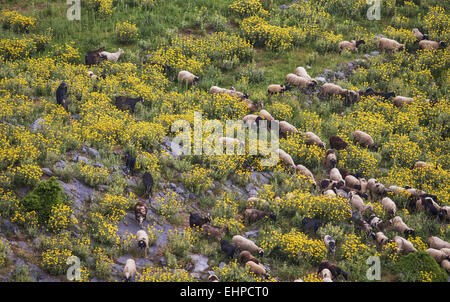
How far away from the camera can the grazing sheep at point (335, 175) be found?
14.7 metres

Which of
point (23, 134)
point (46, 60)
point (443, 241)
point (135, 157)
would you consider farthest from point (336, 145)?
point (46, 60)

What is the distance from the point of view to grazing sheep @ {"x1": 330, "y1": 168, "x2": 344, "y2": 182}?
14656 millimetres

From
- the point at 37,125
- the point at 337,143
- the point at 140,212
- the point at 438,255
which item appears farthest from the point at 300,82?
the point at 37,125

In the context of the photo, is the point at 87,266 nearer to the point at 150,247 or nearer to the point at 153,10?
the point at 150,247

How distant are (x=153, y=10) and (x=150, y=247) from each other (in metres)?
15.7

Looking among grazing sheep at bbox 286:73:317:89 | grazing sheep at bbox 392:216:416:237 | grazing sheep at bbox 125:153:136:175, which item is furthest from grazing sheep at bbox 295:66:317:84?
grazing sheep at bbox 125:153:136:175

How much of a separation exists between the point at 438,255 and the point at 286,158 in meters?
5.56

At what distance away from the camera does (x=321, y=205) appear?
42.9 ft

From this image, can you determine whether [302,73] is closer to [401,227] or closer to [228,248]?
[401,227]

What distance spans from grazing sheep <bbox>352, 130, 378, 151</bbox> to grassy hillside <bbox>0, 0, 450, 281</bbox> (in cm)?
37

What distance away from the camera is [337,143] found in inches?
640

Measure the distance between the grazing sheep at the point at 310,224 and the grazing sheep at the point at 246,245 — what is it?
1.80m

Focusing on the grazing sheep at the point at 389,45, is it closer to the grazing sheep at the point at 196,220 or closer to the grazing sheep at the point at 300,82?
the grazing sheep at the point at 300,82

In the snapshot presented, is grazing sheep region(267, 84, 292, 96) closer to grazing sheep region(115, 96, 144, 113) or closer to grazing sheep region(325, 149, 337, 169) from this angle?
grazing sheep region(325, 149, 337, 169)
